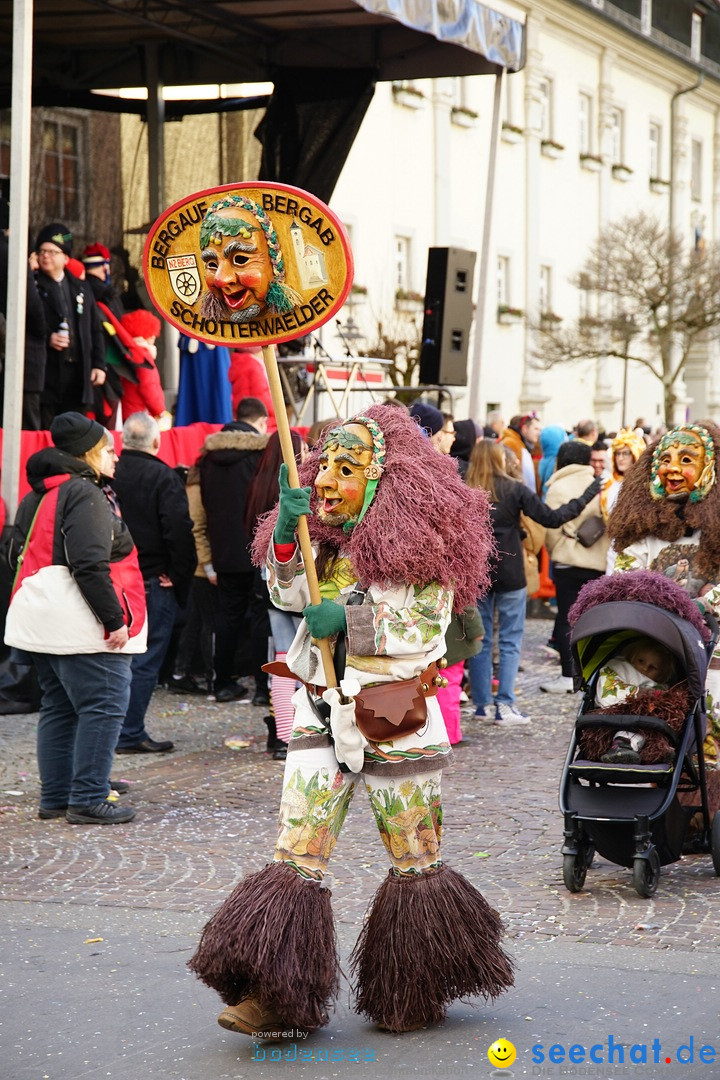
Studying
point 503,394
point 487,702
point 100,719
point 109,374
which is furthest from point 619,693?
point 503,394

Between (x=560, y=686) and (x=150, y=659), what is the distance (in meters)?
3.99

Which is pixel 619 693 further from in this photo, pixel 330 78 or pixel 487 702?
pixel 330 78

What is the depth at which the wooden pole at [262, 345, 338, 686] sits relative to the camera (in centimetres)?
468

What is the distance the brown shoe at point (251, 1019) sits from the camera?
14.7 feet

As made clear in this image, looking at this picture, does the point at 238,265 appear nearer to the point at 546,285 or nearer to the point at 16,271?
the point at 16,271

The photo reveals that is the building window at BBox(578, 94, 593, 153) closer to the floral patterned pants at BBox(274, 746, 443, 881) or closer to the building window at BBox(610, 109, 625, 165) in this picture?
the building window at BBox(610, 109, 625, 165)

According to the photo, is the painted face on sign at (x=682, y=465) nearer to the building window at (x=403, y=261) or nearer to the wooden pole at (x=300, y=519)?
the wooden pole at (x=300, y=519)

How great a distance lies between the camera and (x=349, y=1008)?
16.1 feet

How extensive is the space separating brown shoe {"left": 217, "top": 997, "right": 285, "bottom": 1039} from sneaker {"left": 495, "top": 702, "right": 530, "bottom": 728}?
6137 millimetres

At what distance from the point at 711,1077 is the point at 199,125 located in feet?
49.2

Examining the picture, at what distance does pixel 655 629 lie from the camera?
6348 millimetres

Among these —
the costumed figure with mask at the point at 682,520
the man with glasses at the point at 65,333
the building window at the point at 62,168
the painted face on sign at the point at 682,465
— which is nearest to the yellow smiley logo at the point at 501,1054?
the costumed figure with mask at the point at 682,520

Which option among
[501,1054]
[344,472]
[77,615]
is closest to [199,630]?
[77,615]

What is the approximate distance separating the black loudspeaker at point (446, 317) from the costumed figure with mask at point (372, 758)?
10.3 metres
